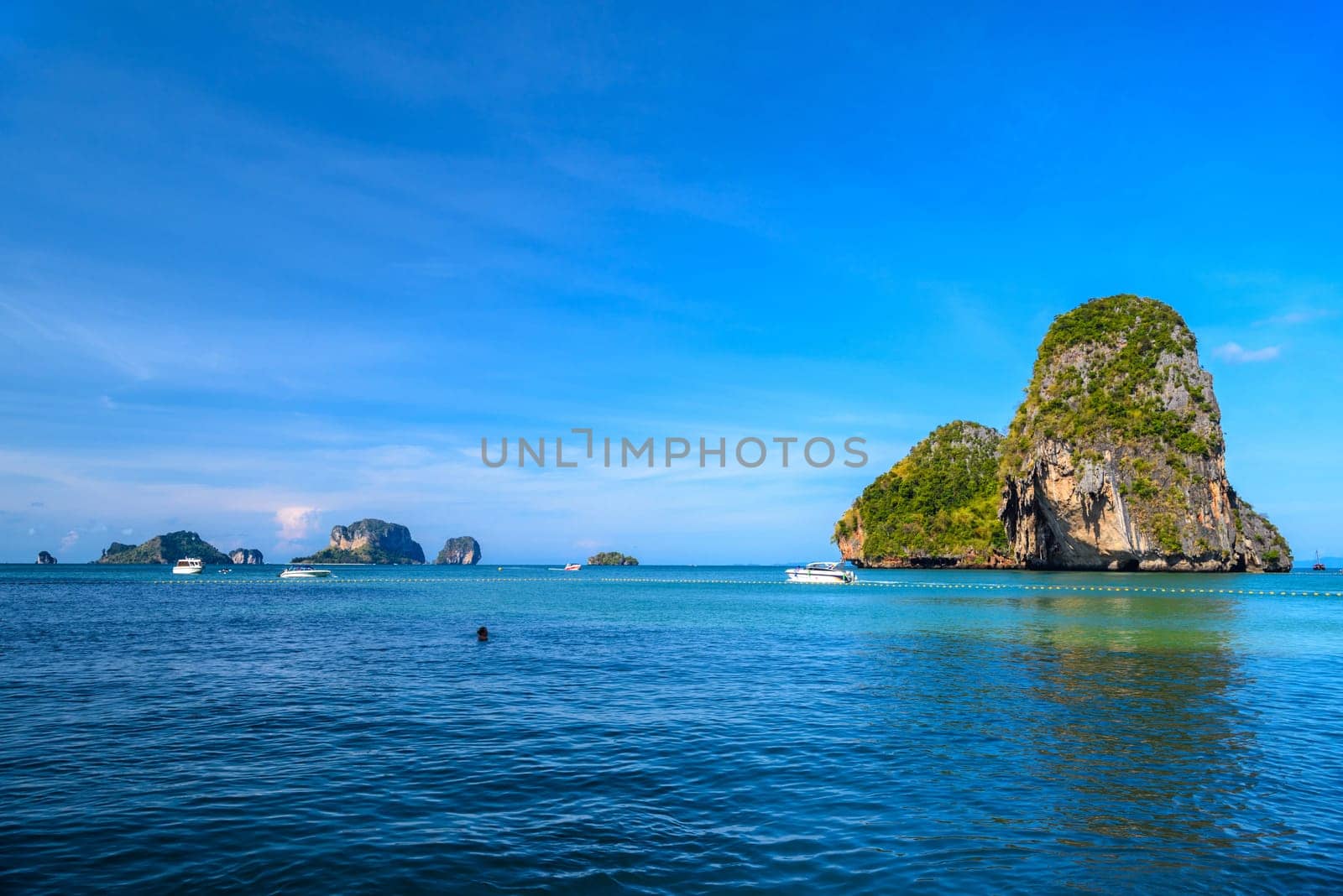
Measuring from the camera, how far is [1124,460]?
439 ft

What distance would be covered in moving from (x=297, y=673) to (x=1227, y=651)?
129 ft

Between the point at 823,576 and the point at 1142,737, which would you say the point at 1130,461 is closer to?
the point at 823,576

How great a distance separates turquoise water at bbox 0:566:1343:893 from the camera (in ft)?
35.0

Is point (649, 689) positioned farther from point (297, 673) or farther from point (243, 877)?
point (243, 877)

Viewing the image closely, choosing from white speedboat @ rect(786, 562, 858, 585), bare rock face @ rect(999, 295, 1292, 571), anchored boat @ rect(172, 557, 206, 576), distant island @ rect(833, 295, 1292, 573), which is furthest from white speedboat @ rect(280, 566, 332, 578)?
distant island @ rect(833, 295, 1292, 573)

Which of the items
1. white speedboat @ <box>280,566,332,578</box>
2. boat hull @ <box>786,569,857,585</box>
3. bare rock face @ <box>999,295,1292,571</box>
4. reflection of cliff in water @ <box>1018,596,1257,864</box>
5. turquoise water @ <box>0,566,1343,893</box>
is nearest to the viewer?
turquoise water @ <box>0,566,1343,893</box>

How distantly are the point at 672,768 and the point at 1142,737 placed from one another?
11.4 metres

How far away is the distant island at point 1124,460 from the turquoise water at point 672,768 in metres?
106

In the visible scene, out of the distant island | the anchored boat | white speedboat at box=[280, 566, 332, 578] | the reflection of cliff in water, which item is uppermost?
the distant island

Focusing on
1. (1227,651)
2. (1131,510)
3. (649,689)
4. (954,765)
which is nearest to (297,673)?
(649,689)

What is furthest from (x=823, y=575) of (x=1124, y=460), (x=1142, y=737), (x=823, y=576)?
(x=1142, y=737)

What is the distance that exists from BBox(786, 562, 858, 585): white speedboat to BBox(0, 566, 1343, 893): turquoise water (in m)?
78.9

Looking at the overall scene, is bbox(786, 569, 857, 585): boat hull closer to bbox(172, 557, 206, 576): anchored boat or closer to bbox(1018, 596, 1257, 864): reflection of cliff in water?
bbox(1018, 596, 1257, 864): reflection of cliff in water

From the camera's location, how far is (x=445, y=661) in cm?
3238
